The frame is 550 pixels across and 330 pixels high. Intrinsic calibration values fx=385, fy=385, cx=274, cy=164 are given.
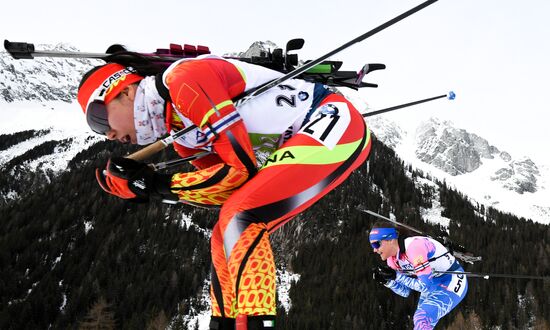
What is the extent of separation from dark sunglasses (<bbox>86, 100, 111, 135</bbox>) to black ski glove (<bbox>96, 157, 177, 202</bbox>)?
270 mm

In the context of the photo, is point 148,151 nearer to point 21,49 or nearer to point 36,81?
point 21,49

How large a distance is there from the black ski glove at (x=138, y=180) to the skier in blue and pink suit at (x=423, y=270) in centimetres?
473

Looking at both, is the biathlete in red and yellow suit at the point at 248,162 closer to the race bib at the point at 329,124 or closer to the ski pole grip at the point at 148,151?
the race bib at the point at 329,124

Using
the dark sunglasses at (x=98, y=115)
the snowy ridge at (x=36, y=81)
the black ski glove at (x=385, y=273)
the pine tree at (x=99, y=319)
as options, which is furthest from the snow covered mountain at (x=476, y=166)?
the dark sunglasses at (x=98, y=115)

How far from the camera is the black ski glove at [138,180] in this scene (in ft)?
6.39

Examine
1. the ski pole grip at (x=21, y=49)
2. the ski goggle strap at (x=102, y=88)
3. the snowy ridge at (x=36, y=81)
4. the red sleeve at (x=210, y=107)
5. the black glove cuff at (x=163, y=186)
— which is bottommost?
the black glove cuff at (x=163, y=186)

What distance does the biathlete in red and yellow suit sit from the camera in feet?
5.32

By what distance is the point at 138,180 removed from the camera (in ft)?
6.43

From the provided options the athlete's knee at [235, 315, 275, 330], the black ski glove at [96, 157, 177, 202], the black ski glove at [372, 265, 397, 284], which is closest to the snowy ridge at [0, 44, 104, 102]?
the black ski glove at [372, 265, 397, 284]

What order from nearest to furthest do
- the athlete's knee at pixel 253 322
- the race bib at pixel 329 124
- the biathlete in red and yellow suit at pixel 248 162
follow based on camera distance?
the athlete's knee at pixel 253 322 → the biathlete in red and yellow suit at pixel 248 162 → the race bib at pixel 329 124

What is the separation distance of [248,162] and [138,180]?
600mm

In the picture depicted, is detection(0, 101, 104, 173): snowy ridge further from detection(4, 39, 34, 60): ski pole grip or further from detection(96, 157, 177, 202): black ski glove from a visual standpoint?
detection(96, 157, 177, 202): black ski glove

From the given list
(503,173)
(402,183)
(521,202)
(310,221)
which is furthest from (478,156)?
(310,221)

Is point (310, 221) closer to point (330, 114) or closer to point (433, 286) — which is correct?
point (433, 286)
